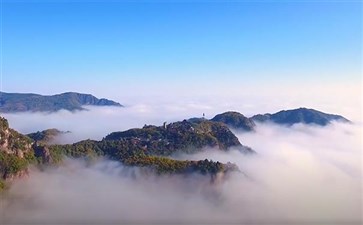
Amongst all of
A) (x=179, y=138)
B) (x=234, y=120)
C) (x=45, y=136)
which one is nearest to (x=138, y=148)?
(x=179, y=138)

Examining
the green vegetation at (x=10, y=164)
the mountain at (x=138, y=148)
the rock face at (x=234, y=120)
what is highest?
the rock face at (x=234, y=120)

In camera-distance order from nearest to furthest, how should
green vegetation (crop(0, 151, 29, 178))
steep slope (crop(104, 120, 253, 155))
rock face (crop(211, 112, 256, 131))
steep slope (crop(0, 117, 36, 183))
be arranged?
1. green vegetation (crop(0, 151, 29, 178))
2. steep slope (crop(0, 117, 36, 183))
3. steep slope (crop(104, 120, 253, 155))
4. rock face (crop(211, 112, 256, 131))

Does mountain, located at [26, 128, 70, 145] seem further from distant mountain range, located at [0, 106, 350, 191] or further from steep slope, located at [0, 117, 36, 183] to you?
steep slope, located at [0, 117, 36, 183]

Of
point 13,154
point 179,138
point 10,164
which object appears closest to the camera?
point 10,164

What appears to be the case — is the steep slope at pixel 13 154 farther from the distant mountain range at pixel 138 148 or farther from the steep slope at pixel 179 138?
the steep slope at pixel 179 138

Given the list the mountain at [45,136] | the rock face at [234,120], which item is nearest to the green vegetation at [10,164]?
the mountain at [45,136]

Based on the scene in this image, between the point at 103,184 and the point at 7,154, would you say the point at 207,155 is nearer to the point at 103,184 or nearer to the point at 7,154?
the point at 103,184

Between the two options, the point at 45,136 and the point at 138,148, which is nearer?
the point at 138,148

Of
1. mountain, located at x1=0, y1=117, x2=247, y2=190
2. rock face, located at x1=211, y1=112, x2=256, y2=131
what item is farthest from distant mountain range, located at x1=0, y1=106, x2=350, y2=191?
rock face, located at x1=211, y1=112, x2=256, y2=131

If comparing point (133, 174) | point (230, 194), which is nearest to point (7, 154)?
point (133, 174)

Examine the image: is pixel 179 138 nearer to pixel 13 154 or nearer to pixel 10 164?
pixel 13 154

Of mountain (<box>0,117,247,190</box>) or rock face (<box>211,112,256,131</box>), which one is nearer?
mountain (<box>0,117,247,190</box>)
